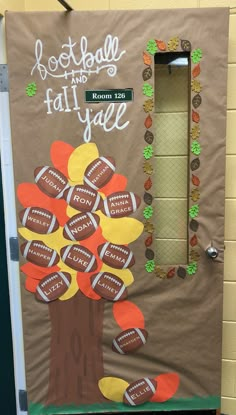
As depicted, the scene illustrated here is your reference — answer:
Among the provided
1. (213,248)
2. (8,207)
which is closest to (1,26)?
(8,207)

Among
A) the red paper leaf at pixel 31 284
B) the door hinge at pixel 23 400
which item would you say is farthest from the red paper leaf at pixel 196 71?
the door hinge at pixel 23 400

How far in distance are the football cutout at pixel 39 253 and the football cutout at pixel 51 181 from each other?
0.22 m

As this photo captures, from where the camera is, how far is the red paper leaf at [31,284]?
4.97ft

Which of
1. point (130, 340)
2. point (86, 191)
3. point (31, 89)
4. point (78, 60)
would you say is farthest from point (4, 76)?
point (130, 340)

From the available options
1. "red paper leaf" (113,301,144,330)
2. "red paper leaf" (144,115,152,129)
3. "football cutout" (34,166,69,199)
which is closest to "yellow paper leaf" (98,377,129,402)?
"red paper leaf" (113,301,144,330)

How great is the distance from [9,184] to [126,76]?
0.62 m

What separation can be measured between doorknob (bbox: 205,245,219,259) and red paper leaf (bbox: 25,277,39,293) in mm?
705

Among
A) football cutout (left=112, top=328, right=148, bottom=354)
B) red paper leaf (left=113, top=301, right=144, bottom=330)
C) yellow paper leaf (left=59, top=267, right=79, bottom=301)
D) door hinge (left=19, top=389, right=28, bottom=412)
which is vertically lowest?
door hinge (left=19, top=389, right=28, bottom=412)

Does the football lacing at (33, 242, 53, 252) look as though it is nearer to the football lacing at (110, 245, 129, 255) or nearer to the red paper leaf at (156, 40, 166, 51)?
the football lacing at (110, 245, 129, 255)

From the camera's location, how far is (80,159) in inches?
56.4

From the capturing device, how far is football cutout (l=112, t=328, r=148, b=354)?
153cm

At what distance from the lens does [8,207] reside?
4.87 feet

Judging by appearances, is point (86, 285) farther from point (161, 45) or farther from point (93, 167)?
point (161, 45)

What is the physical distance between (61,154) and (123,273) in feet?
1.76
